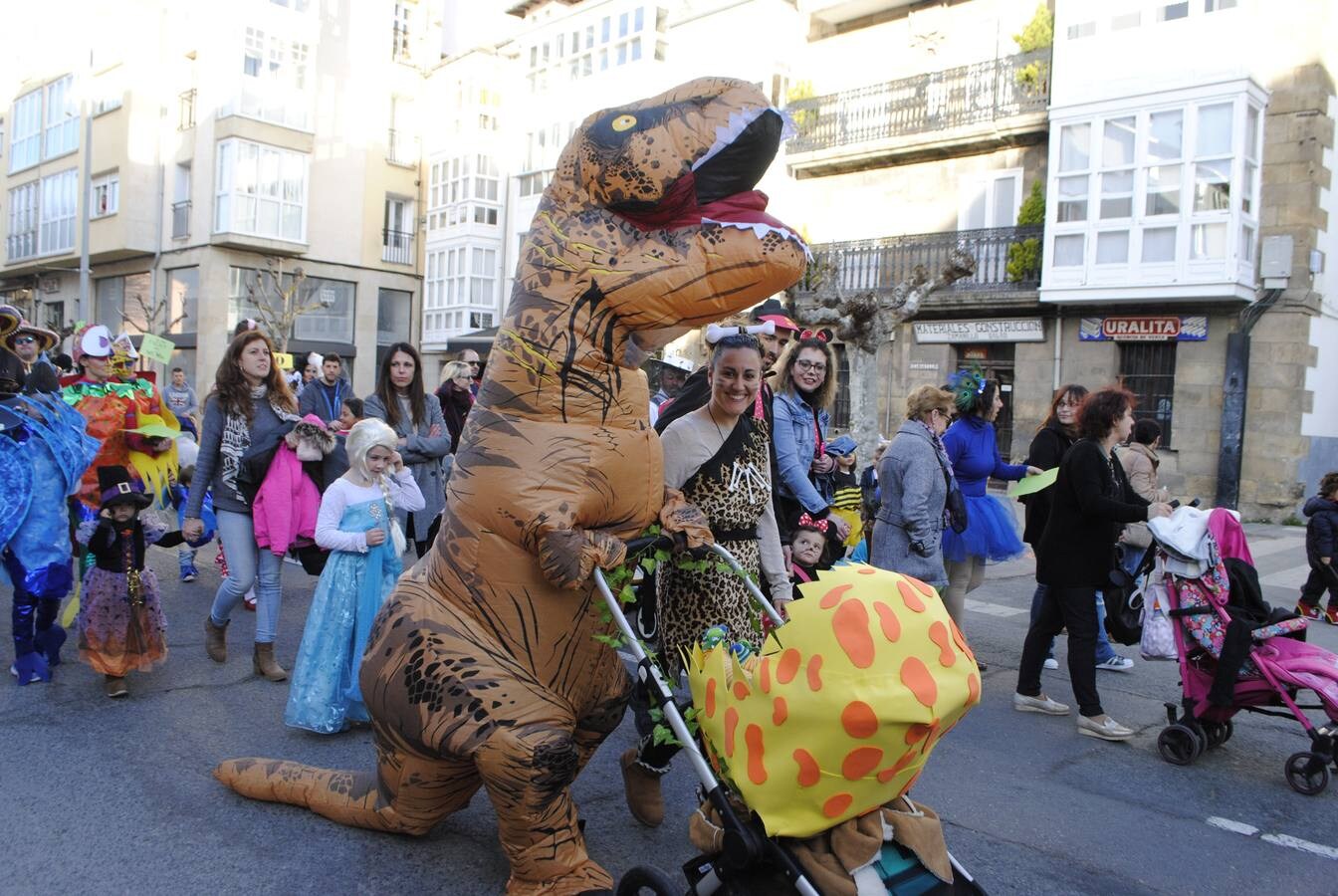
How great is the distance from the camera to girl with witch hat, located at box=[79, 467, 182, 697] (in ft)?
16.6

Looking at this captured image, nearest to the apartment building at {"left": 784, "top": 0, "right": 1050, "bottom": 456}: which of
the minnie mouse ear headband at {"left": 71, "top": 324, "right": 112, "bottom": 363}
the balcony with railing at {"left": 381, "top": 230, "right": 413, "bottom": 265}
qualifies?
the minnie mouse ear headband at {"left": 71, "top": 324, "right": 112, "bottom": 363}

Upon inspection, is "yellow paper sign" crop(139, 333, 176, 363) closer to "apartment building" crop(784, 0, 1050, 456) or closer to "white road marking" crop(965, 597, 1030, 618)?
"white road marking" crop(965, 597, 1030, 618)

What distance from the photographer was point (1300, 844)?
3.85m

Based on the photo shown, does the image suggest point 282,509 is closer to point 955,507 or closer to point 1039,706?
point 955,507

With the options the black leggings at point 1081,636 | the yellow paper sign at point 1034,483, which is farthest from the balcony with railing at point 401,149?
the black leggings at point 1081,636

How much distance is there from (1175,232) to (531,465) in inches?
688

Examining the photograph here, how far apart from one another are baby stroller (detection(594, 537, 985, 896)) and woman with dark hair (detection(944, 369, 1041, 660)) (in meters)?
3.72

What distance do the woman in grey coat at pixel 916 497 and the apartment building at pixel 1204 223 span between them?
1347 cm

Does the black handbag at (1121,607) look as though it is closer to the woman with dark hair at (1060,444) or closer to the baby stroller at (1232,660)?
the baby stroller at (1232,660)

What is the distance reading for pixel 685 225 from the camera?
290 cm

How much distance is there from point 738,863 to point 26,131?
145 feet

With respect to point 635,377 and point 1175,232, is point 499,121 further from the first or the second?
point 635,377

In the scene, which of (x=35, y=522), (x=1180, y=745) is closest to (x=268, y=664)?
(x=35, y=522)

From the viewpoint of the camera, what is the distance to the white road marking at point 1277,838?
3.78m
